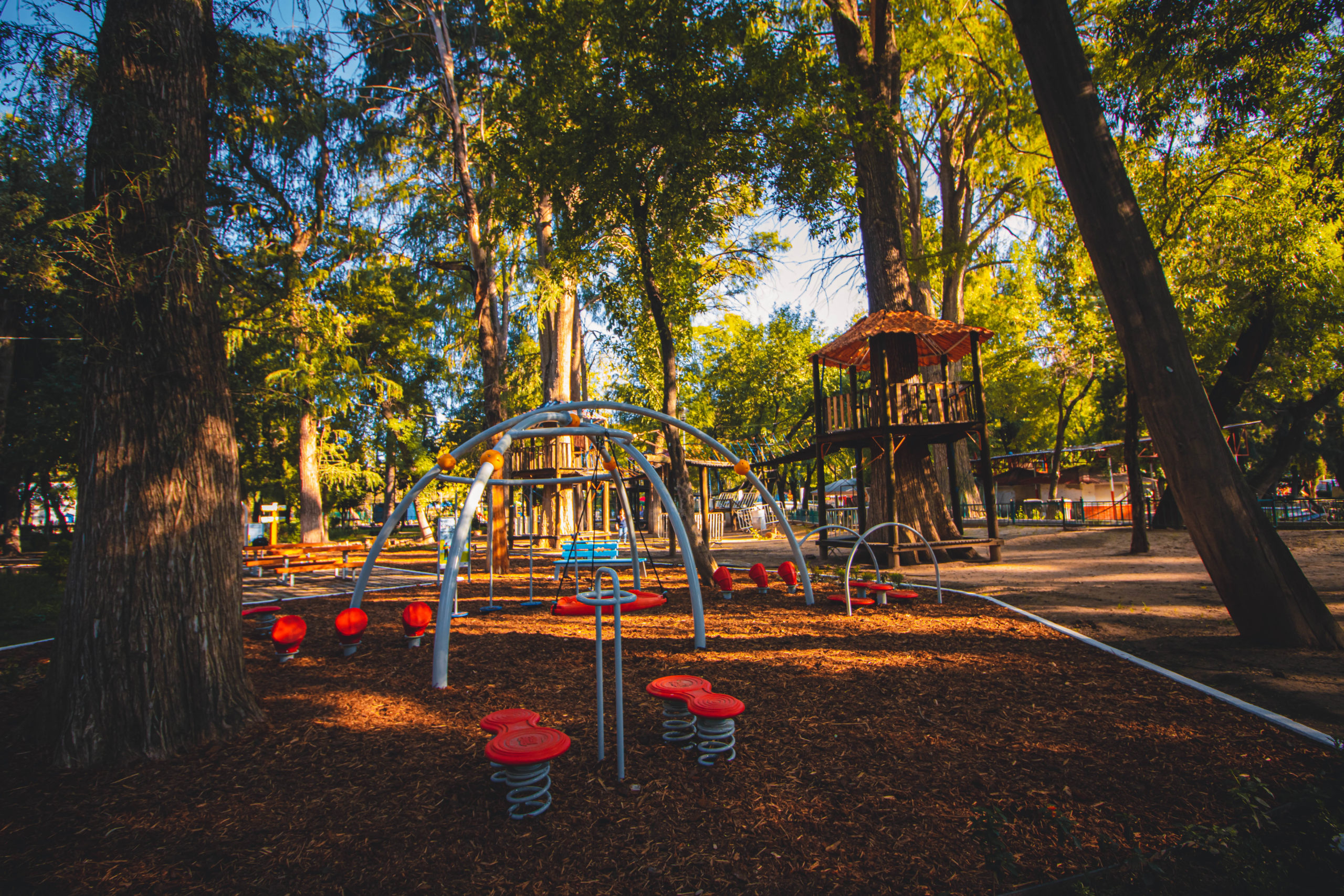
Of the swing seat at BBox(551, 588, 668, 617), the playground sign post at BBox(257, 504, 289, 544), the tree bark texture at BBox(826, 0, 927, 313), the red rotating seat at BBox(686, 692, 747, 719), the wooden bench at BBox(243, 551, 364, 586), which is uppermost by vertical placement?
the tree bark texture at BBox(826, 0, 927, 313)

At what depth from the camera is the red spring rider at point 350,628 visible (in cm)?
604

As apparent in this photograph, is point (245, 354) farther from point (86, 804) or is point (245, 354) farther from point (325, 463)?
point (86, 804)

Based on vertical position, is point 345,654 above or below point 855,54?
below

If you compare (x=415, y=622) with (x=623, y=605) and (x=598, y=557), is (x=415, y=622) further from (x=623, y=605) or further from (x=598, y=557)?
(x=598, y=557)

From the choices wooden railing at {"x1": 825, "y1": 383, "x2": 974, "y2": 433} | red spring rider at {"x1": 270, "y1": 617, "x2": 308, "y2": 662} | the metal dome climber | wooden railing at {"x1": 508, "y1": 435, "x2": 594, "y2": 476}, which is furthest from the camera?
wooden railing at {"x1": 508, "y1": 435, "x2": 594, "y2": 476}

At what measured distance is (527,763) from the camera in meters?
2.80

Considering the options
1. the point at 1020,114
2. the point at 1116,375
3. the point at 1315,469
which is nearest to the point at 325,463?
the point at 1020,114

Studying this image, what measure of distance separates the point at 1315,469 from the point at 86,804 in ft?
178

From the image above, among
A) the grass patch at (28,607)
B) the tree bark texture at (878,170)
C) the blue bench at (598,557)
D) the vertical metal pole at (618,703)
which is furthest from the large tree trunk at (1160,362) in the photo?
the grass patch at (28,607)

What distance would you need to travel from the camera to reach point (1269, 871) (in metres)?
2.38

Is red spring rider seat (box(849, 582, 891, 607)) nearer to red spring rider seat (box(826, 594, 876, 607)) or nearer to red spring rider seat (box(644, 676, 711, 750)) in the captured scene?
red spring rider seat (box(826, 594, 876, 607))

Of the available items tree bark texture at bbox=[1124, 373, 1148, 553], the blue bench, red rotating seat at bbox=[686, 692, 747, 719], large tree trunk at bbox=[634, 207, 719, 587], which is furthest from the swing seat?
tree bark texture at bbox=[1124, 373, 1148, 553]

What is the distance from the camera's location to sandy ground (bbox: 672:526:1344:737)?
4.52 meters

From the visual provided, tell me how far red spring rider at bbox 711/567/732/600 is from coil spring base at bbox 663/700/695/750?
5289 millimetres
